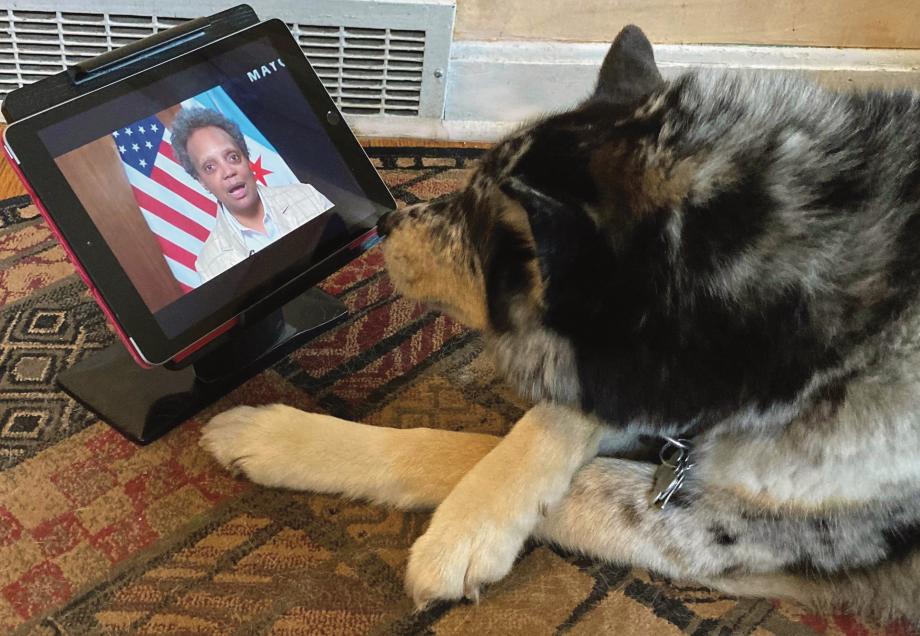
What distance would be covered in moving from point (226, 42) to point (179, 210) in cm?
38

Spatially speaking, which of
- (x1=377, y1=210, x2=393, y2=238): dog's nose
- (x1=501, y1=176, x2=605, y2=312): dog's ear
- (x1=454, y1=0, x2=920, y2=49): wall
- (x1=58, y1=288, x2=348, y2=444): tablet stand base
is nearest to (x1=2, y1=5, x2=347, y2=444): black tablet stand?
(x1=58, y1=288, x2=348, y2=444): tablet stand base

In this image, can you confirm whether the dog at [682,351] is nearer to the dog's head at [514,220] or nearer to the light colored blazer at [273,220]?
the dog's head at [514,220]

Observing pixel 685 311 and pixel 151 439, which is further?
pixel 151 439

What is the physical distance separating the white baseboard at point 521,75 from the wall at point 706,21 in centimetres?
4

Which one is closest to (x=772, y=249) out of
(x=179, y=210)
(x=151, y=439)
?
(x=179, y=210)

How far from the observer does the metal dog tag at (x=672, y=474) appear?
1323mm

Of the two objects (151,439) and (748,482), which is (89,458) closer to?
(151,439)

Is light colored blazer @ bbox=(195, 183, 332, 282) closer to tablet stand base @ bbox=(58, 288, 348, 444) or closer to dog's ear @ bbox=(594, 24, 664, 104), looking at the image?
tablet stand base @ bbox=(58, 288, 348, 444)

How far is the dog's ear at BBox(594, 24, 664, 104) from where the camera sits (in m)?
1.46

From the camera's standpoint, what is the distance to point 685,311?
3.51 ft

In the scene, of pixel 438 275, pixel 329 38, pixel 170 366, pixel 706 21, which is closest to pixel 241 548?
pixel 170 366

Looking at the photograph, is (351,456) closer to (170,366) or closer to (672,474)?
(170,366)

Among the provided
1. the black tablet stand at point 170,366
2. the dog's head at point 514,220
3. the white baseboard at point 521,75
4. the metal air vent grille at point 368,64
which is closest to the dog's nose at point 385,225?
the dog's head at point 514,220

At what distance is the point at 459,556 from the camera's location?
127cm
